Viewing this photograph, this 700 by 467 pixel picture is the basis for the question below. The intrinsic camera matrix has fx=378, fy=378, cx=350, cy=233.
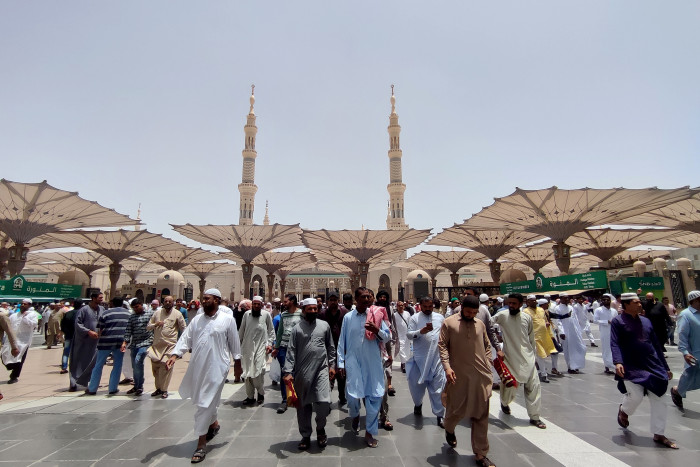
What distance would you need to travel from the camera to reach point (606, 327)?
7.58 meters

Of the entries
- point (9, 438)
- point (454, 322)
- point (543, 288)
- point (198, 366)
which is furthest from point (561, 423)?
point (543, 288)

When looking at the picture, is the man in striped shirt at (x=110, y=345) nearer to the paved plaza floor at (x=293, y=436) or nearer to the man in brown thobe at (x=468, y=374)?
the paved plaza floor at (x=293, y=436)

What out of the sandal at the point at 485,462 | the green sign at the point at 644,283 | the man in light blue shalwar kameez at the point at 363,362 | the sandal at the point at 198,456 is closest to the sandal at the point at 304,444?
the man in light blue shalwar kameez at the point at 363,362

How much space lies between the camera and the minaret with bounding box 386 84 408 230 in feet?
152

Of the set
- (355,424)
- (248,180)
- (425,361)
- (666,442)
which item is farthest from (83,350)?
(248,180)

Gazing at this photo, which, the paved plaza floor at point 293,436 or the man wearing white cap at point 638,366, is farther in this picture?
the man wearing white cap at point 638,366

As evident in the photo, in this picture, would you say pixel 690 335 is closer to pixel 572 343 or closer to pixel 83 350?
pixel 572 343

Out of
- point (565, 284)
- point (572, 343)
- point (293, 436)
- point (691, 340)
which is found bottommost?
point (293, 436)

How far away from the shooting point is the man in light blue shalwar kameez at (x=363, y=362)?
11.8ft

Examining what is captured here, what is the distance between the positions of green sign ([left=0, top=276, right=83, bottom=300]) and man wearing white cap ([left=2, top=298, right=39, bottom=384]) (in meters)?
9.21

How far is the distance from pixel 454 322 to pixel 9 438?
4425 millimetres

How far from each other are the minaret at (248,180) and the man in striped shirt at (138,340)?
135ft

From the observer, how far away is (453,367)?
328cm

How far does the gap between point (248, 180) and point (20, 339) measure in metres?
41.6
